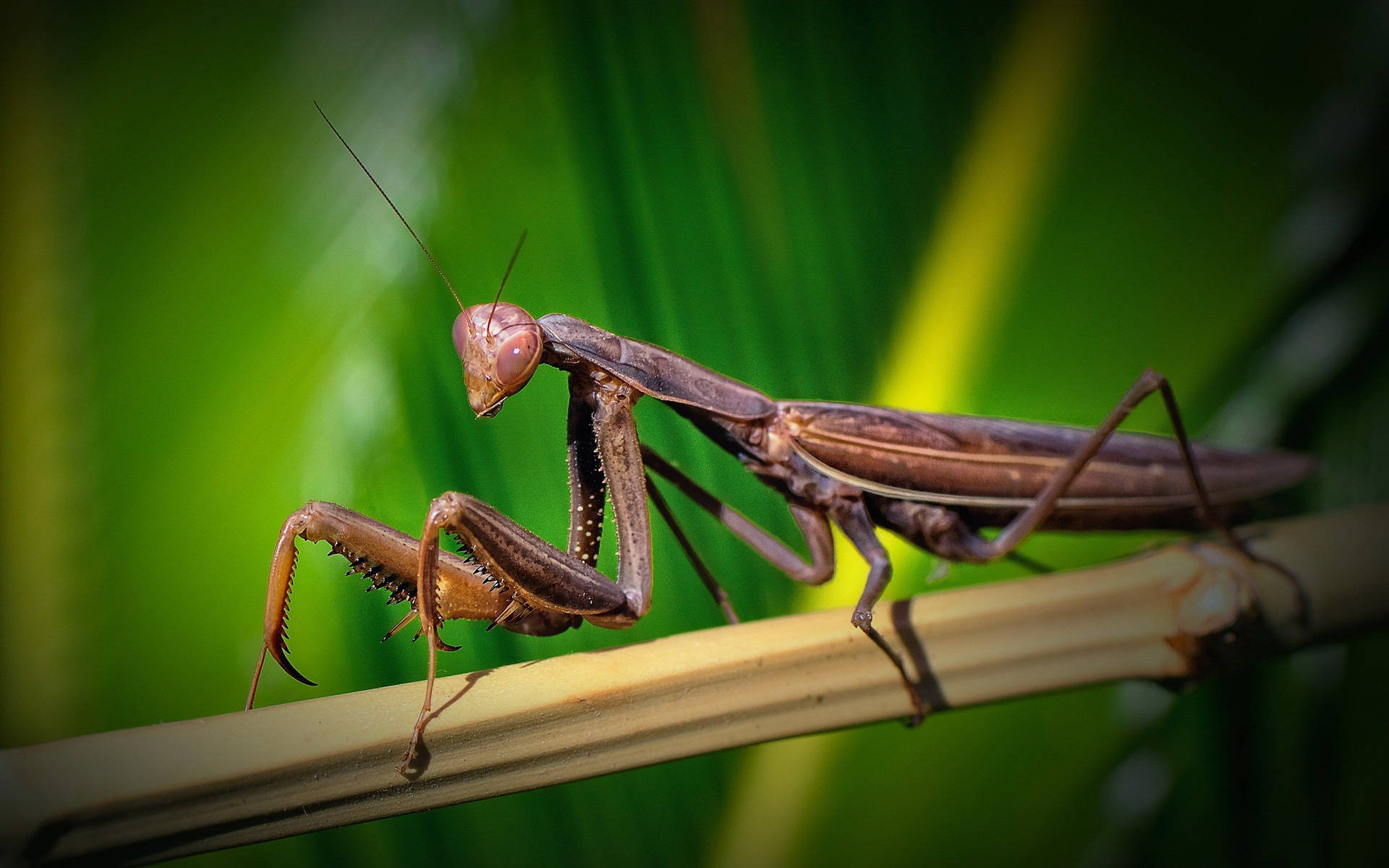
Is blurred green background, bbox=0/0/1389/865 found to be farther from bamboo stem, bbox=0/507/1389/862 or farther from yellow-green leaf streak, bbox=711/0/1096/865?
bamboo stem, bbox=0/507/1389/862

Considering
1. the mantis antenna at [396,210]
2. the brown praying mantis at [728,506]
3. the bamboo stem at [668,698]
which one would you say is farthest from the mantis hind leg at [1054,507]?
the mantis antenna at [396,210]

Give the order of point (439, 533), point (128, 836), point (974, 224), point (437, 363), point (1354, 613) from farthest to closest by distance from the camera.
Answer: point (974, 224) → point (1354, 613) → point (437, 363) → point (439, 533) → point (128, 836)

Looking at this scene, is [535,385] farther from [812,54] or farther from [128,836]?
[812,54]

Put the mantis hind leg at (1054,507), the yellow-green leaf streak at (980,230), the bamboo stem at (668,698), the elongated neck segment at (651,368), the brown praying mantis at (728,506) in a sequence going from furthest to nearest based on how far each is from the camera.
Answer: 1. the yellow-green leaf streak at (980,230)
2. the mantis hind leg at (1054,507)
3. the elongated neck segment at (651,368)
4. the brown praying mantis at (728,506)
5. the bamboo stem at (668,698)

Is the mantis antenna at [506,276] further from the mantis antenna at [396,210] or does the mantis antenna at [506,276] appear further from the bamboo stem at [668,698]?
the bamboo stem at [668,698]

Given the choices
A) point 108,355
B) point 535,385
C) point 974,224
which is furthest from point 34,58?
point 974,224

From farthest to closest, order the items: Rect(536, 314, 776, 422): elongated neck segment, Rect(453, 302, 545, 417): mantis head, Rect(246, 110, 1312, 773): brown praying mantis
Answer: Rect(536, 314, 776, 422): elongated neck segment, Rect(453, 302, 545, 417): mantis head, Rect(246, 110, 1312, 773): brown praying mantis

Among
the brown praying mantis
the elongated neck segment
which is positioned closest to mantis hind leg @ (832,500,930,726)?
the brown praying mantis
